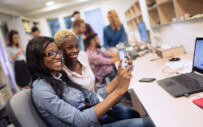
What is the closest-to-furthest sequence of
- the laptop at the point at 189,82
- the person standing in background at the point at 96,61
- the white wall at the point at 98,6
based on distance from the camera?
the laptop at the point at 189,82
the person standing in background at the point at 96,61
the white wall at the point at 98,6

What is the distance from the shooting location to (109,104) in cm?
89

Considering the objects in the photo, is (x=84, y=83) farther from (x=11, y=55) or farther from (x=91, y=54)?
(x=11, y=55)

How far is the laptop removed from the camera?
968mm

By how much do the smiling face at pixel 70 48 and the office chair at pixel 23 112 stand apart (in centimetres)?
51

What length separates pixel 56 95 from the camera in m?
0.90

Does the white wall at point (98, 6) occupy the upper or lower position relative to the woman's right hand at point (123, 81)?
upper

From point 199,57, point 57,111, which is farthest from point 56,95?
point 199,57

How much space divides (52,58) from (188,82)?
891mm

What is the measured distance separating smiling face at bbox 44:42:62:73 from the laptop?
2.40 ft

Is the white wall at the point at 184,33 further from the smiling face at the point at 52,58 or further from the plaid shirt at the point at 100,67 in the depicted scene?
the smiling face at the point at 52,58

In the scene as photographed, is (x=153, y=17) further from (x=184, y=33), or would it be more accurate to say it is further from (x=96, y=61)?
(x=96, y=61)

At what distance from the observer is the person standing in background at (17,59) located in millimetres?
3480

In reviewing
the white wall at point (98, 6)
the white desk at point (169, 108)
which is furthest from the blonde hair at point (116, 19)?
the white wall at point (98, 6)

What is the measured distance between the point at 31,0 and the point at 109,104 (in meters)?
4.57
